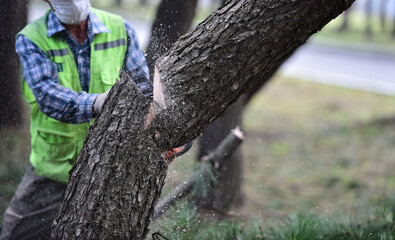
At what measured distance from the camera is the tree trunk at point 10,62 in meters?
3.09

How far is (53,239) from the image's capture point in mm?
2119

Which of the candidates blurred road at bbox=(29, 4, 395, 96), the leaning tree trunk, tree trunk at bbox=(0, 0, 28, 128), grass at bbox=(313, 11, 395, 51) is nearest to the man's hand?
the leaning tree trunk

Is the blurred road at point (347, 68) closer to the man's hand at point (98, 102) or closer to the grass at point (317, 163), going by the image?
the grass at point (317, 163)

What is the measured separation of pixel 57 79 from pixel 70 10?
333 millimetres

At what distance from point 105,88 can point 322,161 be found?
14.0 ft

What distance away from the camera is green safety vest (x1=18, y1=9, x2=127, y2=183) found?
2.37 meters

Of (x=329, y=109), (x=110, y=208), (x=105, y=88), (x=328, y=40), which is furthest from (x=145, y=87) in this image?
(x=328, y=40)

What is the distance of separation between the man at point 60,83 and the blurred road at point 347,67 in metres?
6.92

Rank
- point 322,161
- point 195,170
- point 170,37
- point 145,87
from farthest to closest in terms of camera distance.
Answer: point 322,161, point 170,37, point 195,170, point 145,87

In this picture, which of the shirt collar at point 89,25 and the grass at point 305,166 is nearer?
the shirt collar at point 89,25

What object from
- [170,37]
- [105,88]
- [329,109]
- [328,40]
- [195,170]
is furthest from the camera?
[328,40]

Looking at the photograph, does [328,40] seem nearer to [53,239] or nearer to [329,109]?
[329,109]

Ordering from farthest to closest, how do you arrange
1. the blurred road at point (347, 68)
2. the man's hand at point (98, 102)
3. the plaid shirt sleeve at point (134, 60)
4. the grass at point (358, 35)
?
the grass at point (358, 35)
the blurred road at point (347, 68)
the plaid shirt sleeve at point (134, 60)
the man's hand at point (98, 102)

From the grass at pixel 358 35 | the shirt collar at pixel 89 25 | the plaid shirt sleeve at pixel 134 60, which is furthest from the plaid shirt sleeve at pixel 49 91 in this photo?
the grass at pixel 358 35
